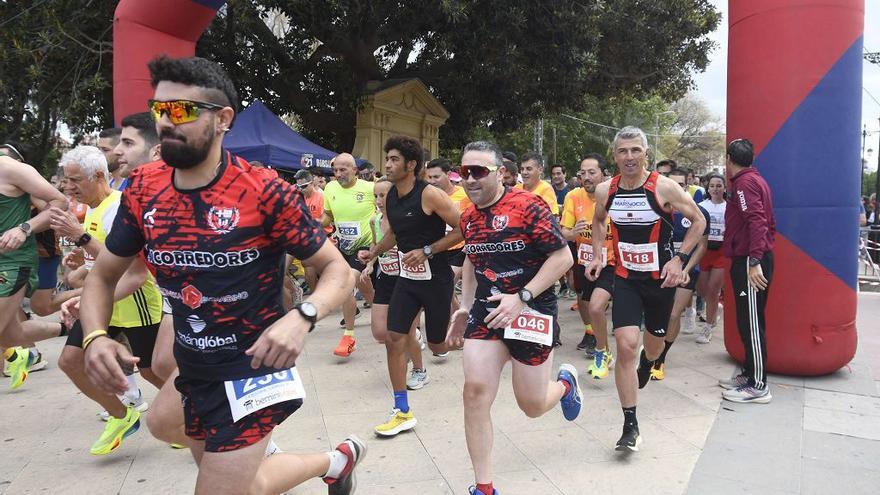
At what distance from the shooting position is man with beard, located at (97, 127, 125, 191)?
14.3 feet

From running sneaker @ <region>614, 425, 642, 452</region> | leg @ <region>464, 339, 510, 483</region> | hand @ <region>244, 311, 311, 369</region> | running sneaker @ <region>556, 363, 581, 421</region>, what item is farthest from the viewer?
running sneaker @ <region>556, 363, 581, 421</region>

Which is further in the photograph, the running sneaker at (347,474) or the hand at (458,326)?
the hand at (458,326)

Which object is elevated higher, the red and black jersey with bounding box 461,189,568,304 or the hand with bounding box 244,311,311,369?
the red and black jersey with bounding box 461,189,568,304

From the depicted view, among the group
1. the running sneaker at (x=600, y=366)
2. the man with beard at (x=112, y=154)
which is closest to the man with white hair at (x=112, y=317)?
the man with beard at (x=112, y=154)

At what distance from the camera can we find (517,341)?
10.9ft

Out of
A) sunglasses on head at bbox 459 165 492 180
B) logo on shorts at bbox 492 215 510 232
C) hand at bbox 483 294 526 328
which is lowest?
hand at bbox 483 294 526 328

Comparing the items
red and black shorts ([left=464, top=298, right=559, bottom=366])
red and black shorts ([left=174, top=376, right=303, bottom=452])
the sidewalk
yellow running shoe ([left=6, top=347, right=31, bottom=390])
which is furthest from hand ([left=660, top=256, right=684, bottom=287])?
yellow running shoe ([left=6, top=347, right=31, bottom=390])

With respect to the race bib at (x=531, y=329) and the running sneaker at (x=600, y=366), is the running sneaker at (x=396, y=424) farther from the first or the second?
the running sneaker at (x=600, y=366)

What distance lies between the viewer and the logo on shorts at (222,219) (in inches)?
82.4

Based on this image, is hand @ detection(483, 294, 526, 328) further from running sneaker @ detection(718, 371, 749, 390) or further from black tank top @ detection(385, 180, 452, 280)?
running sneaker @ detection(718, 371, 749, 390)

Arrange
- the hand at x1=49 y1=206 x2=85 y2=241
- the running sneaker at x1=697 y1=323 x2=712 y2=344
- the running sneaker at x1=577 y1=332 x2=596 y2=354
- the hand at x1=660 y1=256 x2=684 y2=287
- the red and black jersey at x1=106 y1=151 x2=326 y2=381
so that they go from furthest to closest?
the running sneaker at x1=697 y1=323 x2=712 y2=344
the running sneaker at x1=577 y1=332 x2=596 y2=354
the hand at x1=660 y1=256 x2=684 y2=287
the hand at x1=49 y1=206 x2=85 y2=241
the red and black jersey at x1=106 y1=151 x2=326 y2=381

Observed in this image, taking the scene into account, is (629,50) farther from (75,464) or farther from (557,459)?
(75,464)

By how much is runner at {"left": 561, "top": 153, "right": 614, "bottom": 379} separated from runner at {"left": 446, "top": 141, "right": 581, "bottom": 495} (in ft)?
6.70

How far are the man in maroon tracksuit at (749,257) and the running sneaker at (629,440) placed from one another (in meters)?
1.46
